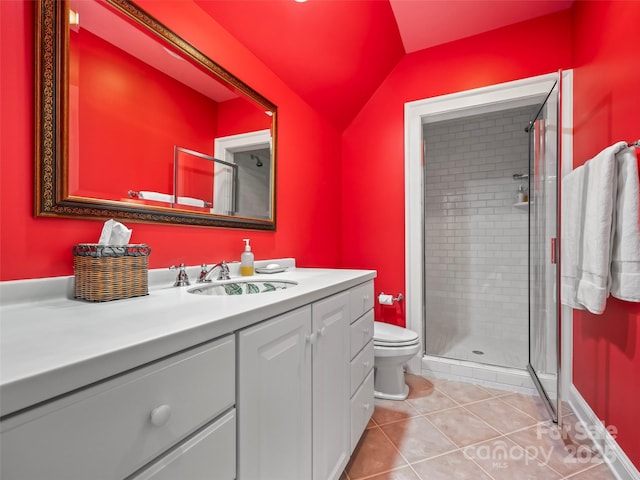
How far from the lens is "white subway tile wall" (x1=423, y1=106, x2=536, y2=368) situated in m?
3.00

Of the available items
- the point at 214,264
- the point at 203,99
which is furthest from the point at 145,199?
the point at 203,99

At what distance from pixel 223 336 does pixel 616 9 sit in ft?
7.50

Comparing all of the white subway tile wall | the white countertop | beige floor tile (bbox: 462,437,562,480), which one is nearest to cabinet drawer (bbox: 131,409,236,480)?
the white countertop

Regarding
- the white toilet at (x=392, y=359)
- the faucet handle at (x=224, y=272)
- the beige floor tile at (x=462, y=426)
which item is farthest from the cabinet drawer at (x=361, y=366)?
the faucet handle at (x=224, y=272)

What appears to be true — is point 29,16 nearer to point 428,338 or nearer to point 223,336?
point 223,336

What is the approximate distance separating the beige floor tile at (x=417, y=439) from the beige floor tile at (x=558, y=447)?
1.31 feet

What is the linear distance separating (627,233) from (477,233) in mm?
1966

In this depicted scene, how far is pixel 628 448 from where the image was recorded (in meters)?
1.32

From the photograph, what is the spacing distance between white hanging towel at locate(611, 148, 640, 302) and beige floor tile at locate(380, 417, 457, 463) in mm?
1100

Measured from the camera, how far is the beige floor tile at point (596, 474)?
1.35m

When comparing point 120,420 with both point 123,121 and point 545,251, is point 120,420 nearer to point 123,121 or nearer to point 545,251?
point 123,121

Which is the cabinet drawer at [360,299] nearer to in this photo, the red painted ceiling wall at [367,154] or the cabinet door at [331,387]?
the cabinet door at [331,387]

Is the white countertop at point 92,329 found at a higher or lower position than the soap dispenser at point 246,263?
lower

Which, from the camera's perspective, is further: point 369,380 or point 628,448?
point 369,380
